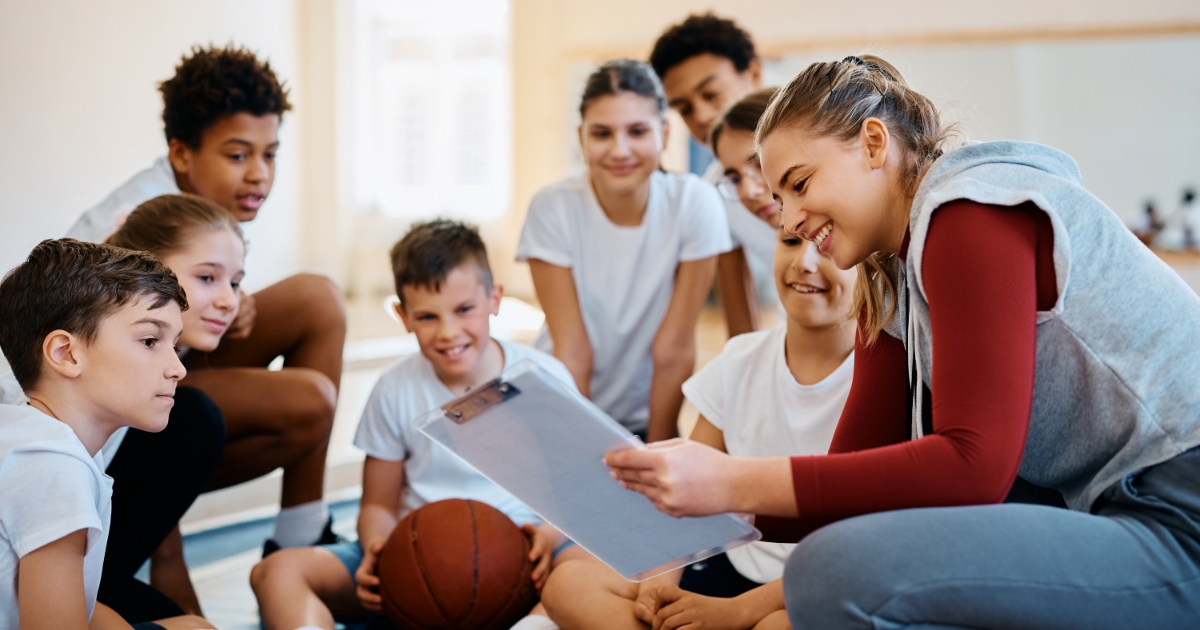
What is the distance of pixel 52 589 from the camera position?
987mm

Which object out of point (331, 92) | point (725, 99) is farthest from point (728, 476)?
point (331, 92)

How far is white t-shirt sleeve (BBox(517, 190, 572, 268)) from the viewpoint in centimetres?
221

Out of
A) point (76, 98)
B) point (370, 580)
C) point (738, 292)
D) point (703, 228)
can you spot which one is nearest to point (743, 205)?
point (703, 228)

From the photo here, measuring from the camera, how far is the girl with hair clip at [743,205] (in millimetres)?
1922

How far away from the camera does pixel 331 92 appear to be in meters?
6.11

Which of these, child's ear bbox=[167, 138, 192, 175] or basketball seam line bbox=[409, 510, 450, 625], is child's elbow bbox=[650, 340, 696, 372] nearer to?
basketball seam line bbox=[409, 510, 450, 625]

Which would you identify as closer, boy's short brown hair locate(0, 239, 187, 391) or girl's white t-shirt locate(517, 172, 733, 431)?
boy's short brown hair locate(0, 239, 187, 391)

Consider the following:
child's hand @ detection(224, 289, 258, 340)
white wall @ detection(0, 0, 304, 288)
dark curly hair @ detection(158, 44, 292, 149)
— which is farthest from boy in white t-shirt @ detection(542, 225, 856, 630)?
white wall @ detection(0, 0, 304, 288)

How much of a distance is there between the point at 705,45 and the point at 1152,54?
3.87 meters

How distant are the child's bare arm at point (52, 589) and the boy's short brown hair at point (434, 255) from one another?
2.76ft

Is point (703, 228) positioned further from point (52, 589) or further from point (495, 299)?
point (52, 589)

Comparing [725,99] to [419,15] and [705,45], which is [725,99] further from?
[419,15]

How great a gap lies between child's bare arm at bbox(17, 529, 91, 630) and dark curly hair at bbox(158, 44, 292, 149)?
1.15 meters

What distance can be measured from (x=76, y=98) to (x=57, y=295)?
1957mm
